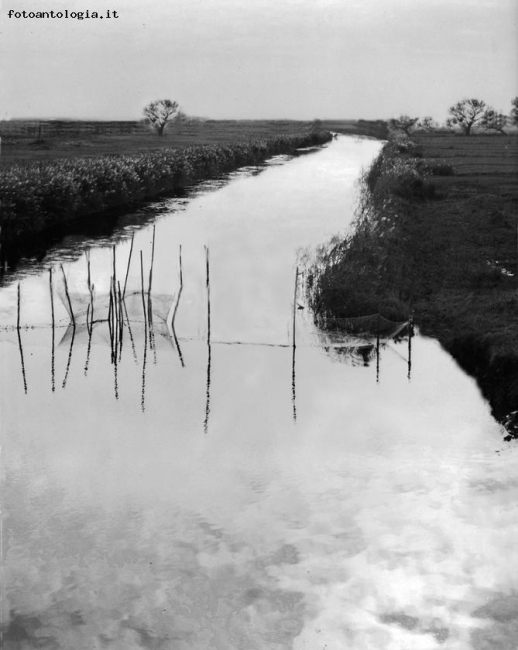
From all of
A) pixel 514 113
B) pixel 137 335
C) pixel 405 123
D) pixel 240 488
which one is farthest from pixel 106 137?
pixel 405 123

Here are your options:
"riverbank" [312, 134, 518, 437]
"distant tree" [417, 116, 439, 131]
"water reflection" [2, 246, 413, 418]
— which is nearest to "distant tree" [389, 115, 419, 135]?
"distant tree" [417, 116, 439, 131]

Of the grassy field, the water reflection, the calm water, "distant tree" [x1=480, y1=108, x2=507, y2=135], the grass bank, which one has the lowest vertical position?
the calm water

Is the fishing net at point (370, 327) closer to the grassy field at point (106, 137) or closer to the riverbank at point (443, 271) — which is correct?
the riverbank at point (443, 271)

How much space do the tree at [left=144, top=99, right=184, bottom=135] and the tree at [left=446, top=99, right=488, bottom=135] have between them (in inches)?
471

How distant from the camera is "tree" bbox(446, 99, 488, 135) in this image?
3334 centimetres

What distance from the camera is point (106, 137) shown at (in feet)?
80.5

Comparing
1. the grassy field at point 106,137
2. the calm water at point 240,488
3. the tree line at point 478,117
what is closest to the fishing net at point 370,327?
the calm water at point 240,488

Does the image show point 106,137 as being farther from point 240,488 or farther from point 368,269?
point 240,488

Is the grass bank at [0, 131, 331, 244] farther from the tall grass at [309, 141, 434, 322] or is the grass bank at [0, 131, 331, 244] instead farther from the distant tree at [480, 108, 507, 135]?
the distant tree at [480, 108, 507, 135]

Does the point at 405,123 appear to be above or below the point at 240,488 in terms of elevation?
above

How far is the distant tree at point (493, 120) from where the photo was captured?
36000mm

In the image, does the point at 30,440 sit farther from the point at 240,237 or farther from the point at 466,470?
the point at 240,237

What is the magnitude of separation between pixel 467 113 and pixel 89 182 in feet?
76.7

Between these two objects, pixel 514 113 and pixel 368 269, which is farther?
pixel 514 113
